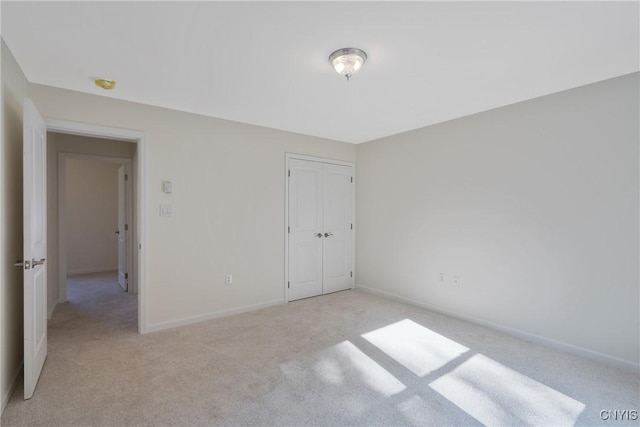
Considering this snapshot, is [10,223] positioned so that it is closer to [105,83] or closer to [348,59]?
[105,83]

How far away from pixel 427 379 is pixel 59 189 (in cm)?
495

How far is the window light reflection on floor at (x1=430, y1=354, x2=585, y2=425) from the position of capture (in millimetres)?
1949

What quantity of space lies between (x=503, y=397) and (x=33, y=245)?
3517 mm

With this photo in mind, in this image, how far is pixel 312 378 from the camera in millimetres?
2359

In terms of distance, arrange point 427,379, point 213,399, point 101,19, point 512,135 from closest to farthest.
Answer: point 101,19 → point 213,399 → point 427,379 → point 512,135

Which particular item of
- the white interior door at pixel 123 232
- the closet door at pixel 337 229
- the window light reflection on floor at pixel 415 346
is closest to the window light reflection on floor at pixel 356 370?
the window light reflection on floor at pixel 415 346

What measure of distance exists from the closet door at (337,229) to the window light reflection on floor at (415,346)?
153cm

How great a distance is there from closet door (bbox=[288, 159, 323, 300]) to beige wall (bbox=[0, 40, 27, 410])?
2740 millimetres

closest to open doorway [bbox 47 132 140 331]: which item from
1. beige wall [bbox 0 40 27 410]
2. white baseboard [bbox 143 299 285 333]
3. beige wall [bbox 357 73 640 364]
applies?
white baseboard [bbox 143 299 285 333]

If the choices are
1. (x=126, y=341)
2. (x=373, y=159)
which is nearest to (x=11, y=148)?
(x=126, y=341)

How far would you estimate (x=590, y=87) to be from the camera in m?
2.66

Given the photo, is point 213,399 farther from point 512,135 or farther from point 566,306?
point 512,135

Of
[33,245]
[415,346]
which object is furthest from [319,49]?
[415,346]

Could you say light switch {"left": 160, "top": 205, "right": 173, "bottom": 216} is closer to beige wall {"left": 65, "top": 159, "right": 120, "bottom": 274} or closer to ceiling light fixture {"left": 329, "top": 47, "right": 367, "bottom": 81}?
ceiling light fixture {"left": 329, "top": 47, "right": 367, "bottom": 81}
